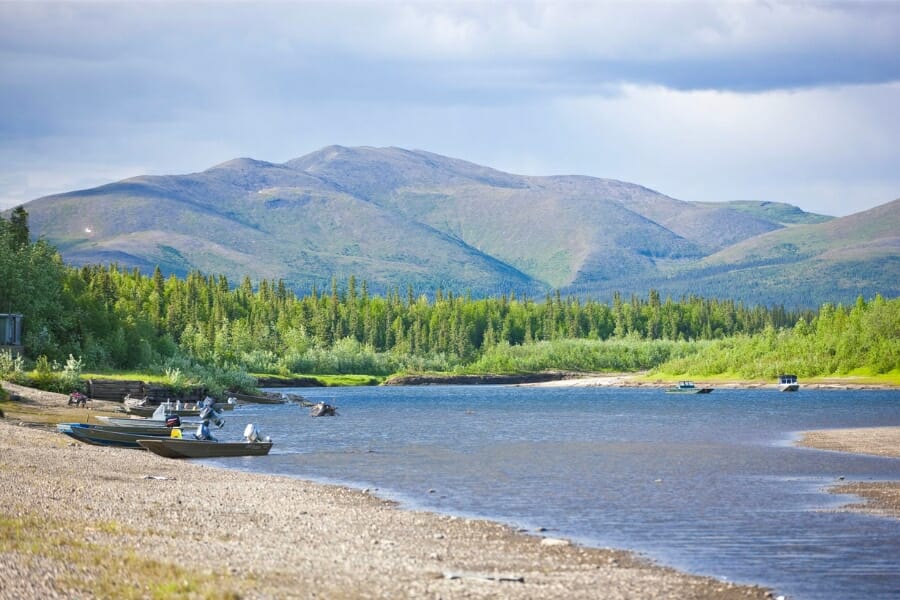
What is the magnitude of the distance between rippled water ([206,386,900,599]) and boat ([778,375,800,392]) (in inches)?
2820

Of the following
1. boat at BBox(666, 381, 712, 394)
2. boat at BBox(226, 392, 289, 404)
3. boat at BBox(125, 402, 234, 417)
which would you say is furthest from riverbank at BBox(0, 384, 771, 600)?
boat at BBox(666, 381, 712, 394)

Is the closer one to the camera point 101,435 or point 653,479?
point 653,479

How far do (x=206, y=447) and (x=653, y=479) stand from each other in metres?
21.9

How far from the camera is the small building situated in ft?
310

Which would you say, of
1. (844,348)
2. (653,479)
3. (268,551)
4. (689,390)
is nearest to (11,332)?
(653,479)

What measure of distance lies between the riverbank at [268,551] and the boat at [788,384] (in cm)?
13840

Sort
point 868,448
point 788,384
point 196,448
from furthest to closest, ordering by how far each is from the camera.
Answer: point 788,384
point 868,448
point 196,448

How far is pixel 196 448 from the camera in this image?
175 ft

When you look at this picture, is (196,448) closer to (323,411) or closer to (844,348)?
(323,411)

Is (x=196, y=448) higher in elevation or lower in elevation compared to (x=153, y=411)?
lower

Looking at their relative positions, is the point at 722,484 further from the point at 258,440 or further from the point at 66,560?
the point at 66,560

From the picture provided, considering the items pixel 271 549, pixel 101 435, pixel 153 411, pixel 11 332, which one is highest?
pixel 11 332

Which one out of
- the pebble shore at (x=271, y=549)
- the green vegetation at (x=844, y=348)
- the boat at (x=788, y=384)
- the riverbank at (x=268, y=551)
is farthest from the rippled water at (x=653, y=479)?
the green vegetation at (x=844, y=348)

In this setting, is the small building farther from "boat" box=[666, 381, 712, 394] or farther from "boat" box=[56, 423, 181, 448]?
"boat" box=[666, 381, 712, 394]
